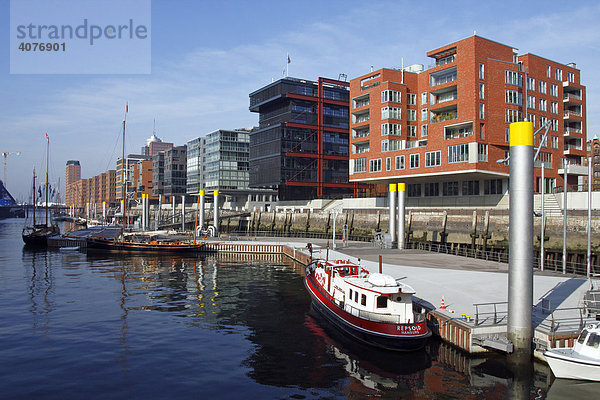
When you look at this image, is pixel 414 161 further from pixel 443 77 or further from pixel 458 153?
pixel 443 77

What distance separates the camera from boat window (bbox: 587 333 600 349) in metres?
17.8

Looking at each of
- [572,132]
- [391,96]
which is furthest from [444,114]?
[572,132]

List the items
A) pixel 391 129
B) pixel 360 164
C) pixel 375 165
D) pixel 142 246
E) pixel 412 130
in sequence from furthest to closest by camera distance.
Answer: pixel 360 164
pixel 375 165
pixel 412 130
pixel 391 129
pixel 142 246

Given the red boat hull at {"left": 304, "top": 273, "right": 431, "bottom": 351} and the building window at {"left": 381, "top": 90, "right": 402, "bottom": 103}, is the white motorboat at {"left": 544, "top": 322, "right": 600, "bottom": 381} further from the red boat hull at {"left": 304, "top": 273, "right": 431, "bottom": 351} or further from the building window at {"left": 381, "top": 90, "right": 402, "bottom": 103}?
the building window at {"left": 381, "top": 90, "right": 402, "bottom": 103}

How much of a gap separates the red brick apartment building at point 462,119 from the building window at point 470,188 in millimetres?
160

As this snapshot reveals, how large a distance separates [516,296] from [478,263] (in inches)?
882

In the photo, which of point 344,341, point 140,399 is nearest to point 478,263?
point 344,341

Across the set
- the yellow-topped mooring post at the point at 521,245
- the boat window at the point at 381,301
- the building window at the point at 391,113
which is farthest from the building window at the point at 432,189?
the yellow-topped mooring post at the point at 521,245

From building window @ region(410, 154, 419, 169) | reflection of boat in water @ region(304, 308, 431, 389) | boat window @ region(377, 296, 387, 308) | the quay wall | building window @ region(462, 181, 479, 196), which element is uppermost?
building window @ region(410, 154, 419, 169)

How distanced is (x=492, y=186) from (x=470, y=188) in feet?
12.0

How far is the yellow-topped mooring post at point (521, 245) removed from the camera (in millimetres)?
20500

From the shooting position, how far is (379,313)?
78.2 feet

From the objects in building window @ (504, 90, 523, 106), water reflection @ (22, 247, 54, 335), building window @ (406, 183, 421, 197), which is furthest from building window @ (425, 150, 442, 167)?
water reflection @ (22, 247, 54, 335)

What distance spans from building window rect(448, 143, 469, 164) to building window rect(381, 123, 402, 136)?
13.4 m
